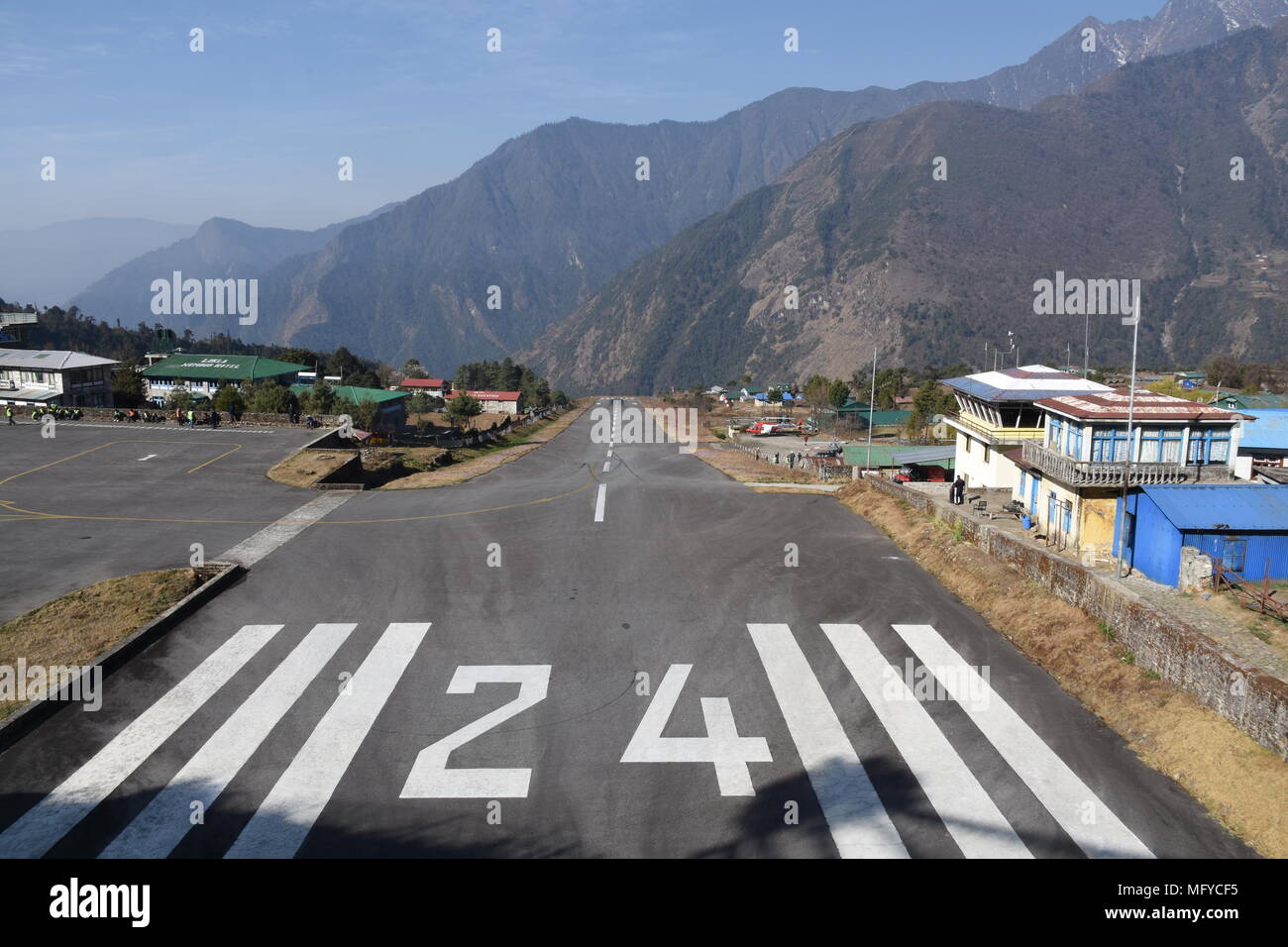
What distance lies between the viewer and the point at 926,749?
17891 millimetres

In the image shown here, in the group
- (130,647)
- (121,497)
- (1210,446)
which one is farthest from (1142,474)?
(121,497)

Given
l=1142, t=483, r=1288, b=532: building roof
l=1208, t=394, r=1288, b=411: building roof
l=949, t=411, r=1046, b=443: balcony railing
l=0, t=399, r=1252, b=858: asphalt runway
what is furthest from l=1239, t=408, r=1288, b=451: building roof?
l=0, t=399, r=1252, b=858: asphalt runway

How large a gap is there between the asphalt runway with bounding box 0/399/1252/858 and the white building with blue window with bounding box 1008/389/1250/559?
10.0 metres

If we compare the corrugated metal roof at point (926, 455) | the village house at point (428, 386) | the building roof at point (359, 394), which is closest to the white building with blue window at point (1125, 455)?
the corrugated metal roof at point (926, 455)

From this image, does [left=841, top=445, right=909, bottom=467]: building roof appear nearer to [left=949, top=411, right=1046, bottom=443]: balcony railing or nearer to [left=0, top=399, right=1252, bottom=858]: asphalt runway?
[left=949, top=411, right=1046, bottom=443]: balcony railing

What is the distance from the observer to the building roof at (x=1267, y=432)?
58938mm

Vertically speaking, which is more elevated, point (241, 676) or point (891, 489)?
point (891, 489)

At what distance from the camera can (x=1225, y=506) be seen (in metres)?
29.6

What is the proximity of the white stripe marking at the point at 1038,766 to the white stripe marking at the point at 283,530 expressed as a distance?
23791 millimetres

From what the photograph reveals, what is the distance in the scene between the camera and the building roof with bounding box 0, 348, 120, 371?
262 feet
